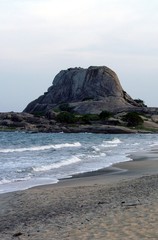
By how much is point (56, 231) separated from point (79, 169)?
16.9m

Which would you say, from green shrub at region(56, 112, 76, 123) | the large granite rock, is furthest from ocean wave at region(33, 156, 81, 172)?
the large granite rock

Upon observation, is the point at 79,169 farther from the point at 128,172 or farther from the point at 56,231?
the point at 56,231

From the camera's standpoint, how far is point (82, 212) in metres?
13.1

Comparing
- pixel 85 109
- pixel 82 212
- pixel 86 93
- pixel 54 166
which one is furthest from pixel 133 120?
pixel 82 212

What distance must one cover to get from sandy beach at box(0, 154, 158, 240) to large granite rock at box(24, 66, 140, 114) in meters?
128

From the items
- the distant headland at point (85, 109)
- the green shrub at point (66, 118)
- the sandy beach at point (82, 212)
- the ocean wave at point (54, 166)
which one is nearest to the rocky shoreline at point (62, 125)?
the distant headland at point (85, 109)

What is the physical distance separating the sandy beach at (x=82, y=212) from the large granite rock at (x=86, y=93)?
128 m

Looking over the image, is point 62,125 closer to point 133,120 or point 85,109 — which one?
point 133,120

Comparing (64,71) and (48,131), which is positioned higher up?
(64,71)

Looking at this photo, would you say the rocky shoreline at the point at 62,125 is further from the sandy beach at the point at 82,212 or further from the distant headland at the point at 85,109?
the sandy beach at the point at 82,212

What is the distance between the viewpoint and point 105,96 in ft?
528

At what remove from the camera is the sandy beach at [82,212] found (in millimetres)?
10477

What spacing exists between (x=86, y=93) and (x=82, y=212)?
505ft

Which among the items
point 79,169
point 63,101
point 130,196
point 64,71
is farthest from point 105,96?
point 130,196
